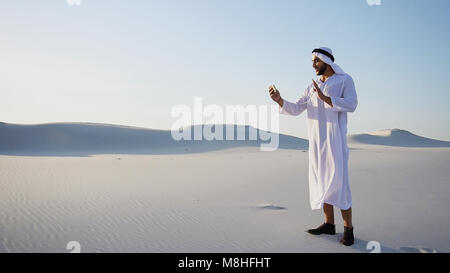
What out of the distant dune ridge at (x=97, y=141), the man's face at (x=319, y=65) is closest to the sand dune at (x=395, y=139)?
the distant dune ridge at (x=97, y=141)

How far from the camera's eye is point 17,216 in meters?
4.90

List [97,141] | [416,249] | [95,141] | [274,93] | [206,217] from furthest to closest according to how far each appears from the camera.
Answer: [97,141], [95,141], [206,217], [274,93], [416,249]

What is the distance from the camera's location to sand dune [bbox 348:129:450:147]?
66.1 meters

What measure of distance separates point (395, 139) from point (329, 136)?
249 feet

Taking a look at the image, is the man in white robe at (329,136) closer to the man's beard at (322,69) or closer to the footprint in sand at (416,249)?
the man's beard at (322,69)

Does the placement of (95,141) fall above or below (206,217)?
above

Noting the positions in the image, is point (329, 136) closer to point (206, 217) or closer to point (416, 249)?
point (416, 249)

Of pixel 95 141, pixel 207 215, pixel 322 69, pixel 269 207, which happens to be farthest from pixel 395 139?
pixel 322 69

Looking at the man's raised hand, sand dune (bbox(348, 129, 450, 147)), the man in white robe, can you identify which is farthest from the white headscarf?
sand dune (bbox(348, 129, 450, 147))

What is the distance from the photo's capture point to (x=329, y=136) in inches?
149
